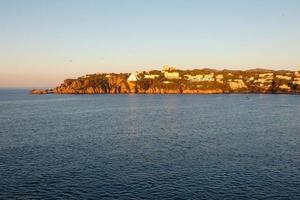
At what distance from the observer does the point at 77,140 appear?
83188 millimetres

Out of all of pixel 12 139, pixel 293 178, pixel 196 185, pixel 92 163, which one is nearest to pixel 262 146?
pixel 293 178

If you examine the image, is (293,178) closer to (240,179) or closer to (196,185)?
(240,179)

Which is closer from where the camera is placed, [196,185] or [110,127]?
[196,185]

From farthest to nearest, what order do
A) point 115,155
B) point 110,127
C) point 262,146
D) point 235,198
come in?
point 110,127 < point 262,146 < point 115,155 < point 235,198

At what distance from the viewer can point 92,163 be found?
62.2m

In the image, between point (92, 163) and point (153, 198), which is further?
point (92, 163)

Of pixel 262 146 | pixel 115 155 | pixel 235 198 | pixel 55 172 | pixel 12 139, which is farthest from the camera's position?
pixel 12 139

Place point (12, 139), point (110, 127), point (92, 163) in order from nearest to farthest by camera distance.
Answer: point (92, 163) → point (12, 139) → point (110, 127)

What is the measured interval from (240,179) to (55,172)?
88.6ft

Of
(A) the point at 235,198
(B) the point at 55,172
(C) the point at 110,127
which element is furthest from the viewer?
(C) the point at 110,127

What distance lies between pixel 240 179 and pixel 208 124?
55894 millimetres

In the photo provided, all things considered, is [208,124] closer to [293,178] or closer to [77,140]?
[77,140]

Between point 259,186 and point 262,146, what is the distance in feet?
86.0

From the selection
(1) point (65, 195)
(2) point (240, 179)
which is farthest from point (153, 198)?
(2) point (240, 179)
